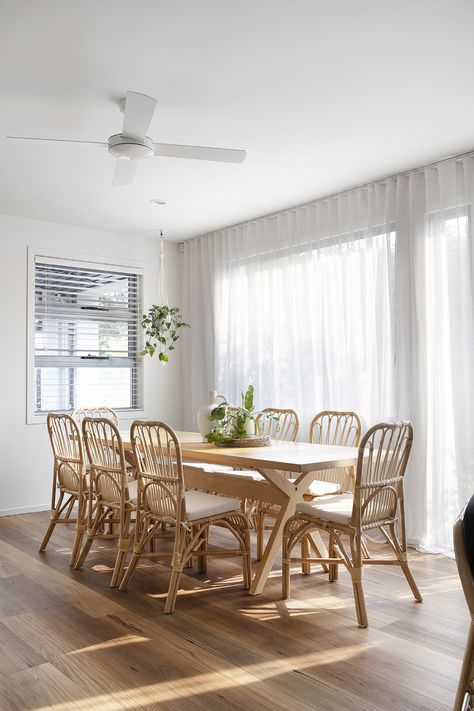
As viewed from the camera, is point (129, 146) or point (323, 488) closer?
point (129, 146)

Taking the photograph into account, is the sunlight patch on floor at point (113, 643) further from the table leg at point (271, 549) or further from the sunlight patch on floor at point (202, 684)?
the table leg at point (271, 549)

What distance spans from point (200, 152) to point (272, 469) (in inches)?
64.8

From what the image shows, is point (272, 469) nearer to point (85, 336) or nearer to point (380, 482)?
point (380, 482)

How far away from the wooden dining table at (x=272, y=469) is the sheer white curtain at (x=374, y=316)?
100cm

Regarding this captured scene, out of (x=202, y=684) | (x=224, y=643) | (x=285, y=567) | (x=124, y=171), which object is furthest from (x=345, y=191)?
(x=202, y=684)

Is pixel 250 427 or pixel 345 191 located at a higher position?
pixel 345 191

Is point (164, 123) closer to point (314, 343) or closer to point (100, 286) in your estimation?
point (314, 343)

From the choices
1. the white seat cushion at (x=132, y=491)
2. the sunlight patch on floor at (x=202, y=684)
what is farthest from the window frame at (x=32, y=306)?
the sunlight patch on floor at (x=202, y=684)

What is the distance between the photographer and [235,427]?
3752 mm

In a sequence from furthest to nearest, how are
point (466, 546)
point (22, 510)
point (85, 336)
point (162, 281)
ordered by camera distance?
1. point (162, 281)
2. point (85, 336)
3. point (22, 510)
4. point (466, 546)

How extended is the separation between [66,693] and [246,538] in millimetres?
1310

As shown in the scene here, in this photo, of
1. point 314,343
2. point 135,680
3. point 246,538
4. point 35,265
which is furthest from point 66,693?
point 35,265

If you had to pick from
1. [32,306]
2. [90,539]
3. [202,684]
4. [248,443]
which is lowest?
[202,684]

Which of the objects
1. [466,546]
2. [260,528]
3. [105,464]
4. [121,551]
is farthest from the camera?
[260,528]
